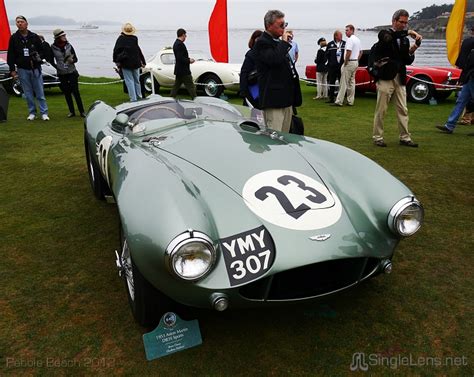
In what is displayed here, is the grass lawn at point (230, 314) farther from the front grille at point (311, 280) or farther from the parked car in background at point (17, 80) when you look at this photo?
the parked car in background at point (17, 80)

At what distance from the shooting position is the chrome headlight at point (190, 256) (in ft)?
6.42

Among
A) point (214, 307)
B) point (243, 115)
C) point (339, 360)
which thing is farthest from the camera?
point (243, 115)

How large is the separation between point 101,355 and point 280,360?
949mm

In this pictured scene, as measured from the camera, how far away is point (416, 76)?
1031 centimetres

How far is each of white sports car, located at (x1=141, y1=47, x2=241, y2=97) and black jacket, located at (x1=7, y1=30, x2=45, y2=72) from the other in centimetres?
333

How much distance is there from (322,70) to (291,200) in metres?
9.37

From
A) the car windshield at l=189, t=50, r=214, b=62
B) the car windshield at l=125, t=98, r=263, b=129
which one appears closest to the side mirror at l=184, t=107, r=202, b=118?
the car windshield at l=125, t=98, r=263, b=129

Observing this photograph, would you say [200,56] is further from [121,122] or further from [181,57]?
[121,122]

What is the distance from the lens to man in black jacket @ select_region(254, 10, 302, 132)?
4.20m

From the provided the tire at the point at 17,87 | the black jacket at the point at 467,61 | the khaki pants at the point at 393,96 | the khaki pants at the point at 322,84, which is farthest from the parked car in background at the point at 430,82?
the tire at the point at 17,87

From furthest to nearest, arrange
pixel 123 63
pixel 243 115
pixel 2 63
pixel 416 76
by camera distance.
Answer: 1. pixel 2 63
2. pixel 416 76
3. pixel 123 63
4. pixel 243 115

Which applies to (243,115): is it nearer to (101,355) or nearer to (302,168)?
(302,168)

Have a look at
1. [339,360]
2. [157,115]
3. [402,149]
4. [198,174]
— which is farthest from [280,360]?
[402,149]

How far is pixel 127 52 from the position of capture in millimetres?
8203
